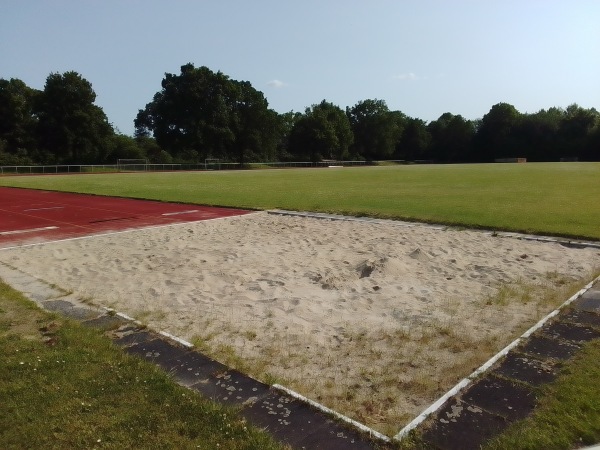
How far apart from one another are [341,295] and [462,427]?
3.06 m

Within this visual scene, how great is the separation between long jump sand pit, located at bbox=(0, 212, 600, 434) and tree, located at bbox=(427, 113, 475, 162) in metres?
95.1

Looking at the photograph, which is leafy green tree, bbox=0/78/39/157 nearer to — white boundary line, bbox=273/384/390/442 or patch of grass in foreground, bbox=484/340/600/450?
white boundary line, bbox=273/384/390/442

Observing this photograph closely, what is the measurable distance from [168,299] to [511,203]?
40.0 ft

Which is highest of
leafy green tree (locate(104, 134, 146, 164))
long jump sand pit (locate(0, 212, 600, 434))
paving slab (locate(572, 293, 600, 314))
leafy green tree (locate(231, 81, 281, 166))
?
leafy green tree (locate(231, 81, 281, 166))

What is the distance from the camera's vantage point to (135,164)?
171ft

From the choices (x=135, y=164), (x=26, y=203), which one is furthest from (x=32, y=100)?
(x=26, y=203)

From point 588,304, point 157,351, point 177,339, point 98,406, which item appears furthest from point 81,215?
point 588,304

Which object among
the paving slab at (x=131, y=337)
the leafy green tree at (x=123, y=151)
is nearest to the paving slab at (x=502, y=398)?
the paving slab at (x=131, y=337)

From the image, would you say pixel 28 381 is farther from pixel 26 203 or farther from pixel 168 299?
pixel 26 203

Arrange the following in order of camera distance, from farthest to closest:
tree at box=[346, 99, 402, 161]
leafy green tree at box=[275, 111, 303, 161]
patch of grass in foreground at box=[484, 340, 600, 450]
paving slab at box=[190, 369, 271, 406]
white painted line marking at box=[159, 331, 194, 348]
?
tree at box=[346, 99, 402, 161]
leafy green tree at box=[275, 111, 303, 161]
white painted line marking at box=[159, 331, 194, 348]
paving slab at box=[190, 369, 271, 406]
patch of grass in foreground at box=[484, 340, 600, 450]

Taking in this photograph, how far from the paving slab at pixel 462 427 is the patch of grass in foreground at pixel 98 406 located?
0.99 metres

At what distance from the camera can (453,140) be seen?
330ft

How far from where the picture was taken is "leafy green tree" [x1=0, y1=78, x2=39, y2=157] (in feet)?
166

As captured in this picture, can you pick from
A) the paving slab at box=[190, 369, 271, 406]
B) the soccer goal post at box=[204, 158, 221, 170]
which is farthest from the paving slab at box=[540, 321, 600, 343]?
the soccer goal post at box=[204, 158, 221, 170]
